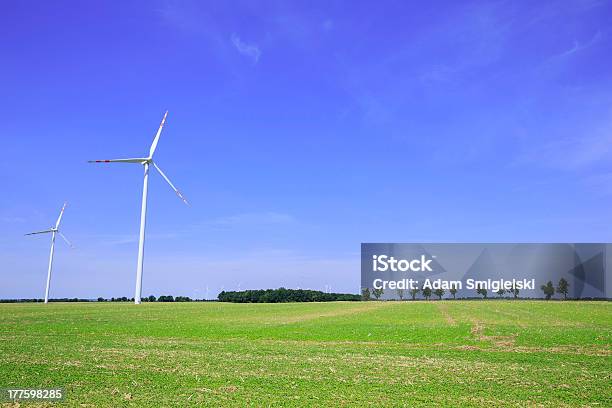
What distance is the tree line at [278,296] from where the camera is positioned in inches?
6403

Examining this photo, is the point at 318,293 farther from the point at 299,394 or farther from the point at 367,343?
the point at 299,394

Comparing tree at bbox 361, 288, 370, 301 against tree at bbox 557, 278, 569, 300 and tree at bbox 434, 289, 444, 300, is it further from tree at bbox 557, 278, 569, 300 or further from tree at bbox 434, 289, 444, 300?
tree at bbox 557, 278, 569, 300

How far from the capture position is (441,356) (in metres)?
25.0

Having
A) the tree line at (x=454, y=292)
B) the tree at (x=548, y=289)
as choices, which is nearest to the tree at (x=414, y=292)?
the tree line at (x=454, y=292)

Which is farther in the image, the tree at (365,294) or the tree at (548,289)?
the tree at (365,294)

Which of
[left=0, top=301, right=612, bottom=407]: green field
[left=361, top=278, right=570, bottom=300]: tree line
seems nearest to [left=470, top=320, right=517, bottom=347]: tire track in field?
[left=0, top=301, right=612, bottom=407]: green field

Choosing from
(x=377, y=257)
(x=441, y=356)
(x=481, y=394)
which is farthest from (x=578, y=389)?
(x=377, y=257)

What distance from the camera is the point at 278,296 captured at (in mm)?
166750

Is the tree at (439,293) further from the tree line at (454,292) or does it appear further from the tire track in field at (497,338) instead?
the tire track in field at (497,338)

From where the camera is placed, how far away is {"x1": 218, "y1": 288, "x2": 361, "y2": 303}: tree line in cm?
16262

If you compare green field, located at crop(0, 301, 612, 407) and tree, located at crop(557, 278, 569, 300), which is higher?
tree, located at crop(557, 278, 569, 300)

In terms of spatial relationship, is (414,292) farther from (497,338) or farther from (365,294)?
(497,338)

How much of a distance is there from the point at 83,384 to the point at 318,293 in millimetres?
161212

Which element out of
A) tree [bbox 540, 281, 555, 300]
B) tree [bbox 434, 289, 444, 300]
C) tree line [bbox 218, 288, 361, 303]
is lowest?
tree line [bbox 218, 288, 361, 303]
